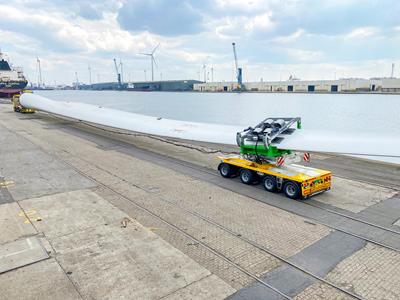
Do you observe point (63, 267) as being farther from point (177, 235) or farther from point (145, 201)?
point (145, 201)

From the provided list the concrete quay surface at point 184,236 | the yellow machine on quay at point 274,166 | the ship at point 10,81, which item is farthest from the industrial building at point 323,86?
the concrete quay surface at point 184,236

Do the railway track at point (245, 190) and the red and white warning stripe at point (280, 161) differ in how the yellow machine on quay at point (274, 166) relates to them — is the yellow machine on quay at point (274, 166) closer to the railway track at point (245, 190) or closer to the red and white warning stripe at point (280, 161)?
the red and white warning stripe at point (280, 161)

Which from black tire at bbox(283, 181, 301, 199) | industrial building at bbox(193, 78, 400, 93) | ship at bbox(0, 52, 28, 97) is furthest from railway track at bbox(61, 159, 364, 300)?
industrial building at bbox(193, 78, 400, 93)

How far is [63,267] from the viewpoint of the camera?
6.85 metres

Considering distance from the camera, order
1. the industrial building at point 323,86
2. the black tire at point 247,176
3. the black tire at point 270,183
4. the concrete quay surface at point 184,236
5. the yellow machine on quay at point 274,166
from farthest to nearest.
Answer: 1. the industrial building at point 323,86
2. the black tire at point 247,176
3. the black tire at point 270,183
4. the yellow machine on quay at point 274,166
5. the concrete quay surface at point 184,236

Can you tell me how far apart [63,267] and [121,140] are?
17.0 metres

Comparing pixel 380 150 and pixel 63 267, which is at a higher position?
pixel 380 150

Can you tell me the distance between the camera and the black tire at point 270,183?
11461 millimetres

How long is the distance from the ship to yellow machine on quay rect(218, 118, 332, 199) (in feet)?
292

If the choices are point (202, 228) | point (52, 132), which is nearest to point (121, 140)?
point (52, 132)

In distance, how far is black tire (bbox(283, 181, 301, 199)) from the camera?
10670 mm

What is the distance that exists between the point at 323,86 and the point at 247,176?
520ft

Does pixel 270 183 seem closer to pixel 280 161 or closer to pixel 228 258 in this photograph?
pixel 280 161

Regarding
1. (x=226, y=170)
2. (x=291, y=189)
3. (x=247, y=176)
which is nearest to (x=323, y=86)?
(x=226, y=170)
